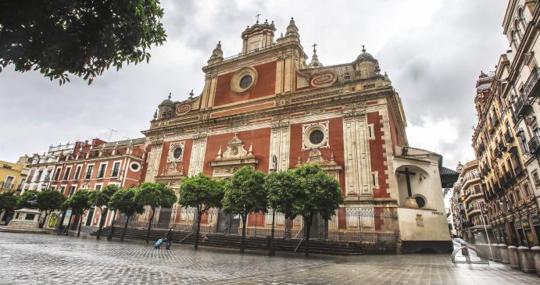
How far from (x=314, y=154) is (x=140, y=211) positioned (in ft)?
46.1

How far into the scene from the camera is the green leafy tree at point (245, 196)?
15.9 meters

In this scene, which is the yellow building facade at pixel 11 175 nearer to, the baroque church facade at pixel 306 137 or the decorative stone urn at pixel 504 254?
the baroque church facade at pixel 306 137

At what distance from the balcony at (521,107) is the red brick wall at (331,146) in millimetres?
10986

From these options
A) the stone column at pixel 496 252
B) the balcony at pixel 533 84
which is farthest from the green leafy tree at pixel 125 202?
the balcony at pixel 533 84

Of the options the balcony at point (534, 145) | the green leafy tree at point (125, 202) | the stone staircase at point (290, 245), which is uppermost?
the balcony at point (534, 145)

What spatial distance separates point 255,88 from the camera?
27.2 meters

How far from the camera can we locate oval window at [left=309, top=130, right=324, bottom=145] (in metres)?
22.6

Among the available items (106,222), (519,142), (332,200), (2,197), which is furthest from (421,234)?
(2,197)

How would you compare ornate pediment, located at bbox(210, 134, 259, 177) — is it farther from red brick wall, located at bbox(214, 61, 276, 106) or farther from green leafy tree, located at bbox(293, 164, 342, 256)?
green leafy tree, located at bbox(293, 164, 342, 256)

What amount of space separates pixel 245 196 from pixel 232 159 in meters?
8.99

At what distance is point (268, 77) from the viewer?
27.0 meters

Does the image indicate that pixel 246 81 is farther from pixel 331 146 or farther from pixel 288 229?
pixel 288 229

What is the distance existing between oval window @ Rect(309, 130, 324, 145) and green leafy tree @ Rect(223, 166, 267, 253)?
24.9 feet

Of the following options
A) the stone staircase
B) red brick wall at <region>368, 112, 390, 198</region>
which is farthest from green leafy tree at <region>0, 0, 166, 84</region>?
red brick wall at <region>368, 112, 390, 198</region>
